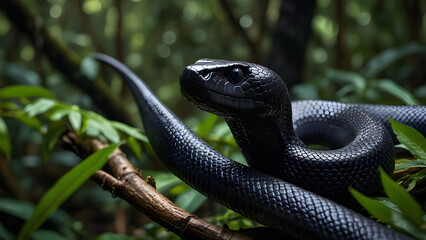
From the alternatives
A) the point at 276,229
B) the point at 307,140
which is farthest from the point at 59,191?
the point at 307,140

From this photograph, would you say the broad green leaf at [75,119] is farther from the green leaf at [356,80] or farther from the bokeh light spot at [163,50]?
the bokeh light spot at [163,50]

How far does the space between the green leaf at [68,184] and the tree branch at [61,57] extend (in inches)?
65.1

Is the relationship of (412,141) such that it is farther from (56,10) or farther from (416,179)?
(56,10)

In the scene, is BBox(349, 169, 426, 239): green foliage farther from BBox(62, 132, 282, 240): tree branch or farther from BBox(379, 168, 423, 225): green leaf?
BBox(62, 132, 282, 240): tree branch

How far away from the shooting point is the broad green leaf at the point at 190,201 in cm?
169

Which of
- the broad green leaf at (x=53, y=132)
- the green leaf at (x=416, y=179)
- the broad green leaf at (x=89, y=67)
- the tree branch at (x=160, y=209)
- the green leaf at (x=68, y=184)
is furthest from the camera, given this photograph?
the broad green leaf at (x=89, y=67)

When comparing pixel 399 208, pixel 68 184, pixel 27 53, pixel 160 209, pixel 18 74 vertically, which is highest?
pixel 399 208

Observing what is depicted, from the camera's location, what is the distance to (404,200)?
1.01 m

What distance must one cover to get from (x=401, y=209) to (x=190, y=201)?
95 centimetres

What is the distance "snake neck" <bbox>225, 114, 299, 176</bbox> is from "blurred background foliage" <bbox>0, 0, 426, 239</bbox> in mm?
1289

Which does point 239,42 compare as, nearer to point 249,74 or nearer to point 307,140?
point 307,140

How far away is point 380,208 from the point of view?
1.04m

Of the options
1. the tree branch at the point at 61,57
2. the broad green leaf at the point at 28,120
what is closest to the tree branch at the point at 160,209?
the broad green leaf at the point at 28,120

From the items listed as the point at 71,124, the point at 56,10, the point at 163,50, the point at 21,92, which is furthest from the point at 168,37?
the point at 71,124
